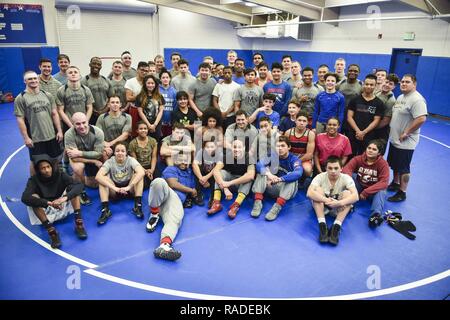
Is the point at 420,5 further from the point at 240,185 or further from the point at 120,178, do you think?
the point at 120,178

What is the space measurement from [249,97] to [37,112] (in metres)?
3.50

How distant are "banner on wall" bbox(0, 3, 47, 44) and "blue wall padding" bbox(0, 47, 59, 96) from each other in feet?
1.23

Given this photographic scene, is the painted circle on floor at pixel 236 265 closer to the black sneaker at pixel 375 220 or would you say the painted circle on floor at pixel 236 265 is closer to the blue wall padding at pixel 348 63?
the black sneaker at pixel 375 220

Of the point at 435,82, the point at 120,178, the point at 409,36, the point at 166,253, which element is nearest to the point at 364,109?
the point at 166,253

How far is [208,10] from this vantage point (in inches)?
594

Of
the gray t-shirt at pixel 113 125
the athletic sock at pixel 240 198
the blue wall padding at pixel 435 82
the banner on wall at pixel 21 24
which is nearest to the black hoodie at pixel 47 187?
the gray t-shirt at pixel 113 125

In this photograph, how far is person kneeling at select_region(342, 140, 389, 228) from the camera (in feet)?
15.1

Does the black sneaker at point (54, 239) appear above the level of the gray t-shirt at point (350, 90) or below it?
below

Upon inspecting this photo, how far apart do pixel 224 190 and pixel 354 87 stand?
10.5 ft

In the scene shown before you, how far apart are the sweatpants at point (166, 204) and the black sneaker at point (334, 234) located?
78.5 inches

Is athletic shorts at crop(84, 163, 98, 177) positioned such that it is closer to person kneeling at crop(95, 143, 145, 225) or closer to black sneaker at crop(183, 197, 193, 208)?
person kneeling at crop(95, 143, 145, 225)

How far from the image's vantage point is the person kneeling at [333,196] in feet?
13.9
